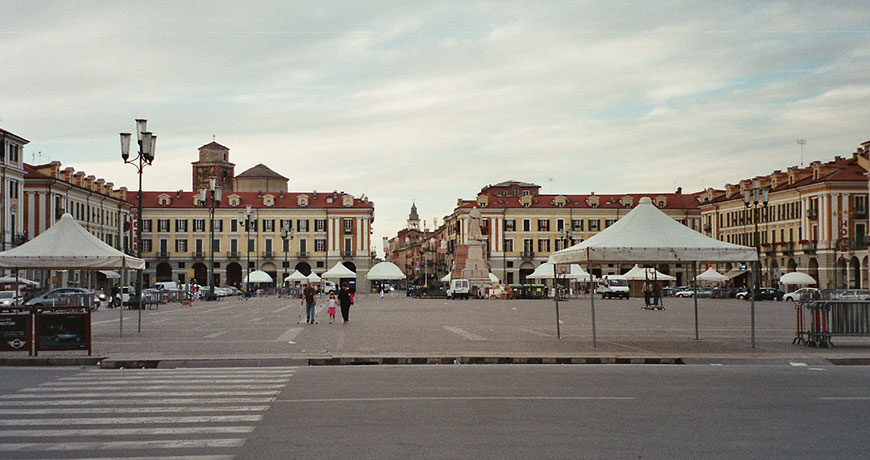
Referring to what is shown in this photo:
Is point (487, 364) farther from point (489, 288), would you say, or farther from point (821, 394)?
point (489, 288)

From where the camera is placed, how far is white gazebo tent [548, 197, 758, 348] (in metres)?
21.9

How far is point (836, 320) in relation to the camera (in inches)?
840

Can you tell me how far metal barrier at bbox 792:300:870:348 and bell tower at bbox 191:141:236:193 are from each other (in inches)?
5130

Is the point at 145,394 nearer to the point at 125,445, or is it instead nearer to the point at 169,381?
the point at 169,381

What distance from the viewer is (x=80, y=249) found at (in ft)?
85.1

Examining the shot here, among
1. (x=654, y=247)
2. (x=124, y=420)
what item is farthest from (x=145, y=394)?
(x=654, y=247)

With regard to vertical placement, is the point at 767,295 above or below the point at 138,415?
below

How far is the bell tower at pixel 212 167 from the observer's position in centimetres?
14475

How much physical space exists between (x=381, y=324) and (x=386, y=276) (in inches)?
Result: 1509

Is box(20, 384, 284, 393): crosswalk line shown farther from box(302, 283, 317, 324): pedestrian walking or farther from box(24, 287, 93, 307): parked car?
box(24, 287, 93, 307): parked car

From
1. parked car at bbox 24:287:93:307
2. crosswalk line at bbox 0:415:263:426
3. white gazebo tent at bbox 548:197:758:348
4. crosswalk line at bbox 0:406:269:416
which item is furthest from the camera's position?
parked car at bbox 24:287:93:307

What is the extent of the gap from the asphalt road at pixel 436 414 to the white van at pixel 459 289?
58.5 meters

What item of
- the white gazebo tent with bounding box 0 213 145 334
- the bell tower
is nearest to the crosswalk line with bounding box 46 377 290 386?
the white gazebo tent with bounding box 0 213 145 334

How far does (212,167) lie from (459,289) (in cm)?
A: 8108
